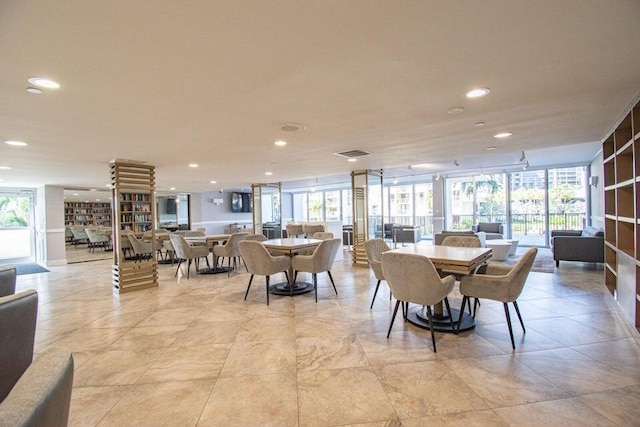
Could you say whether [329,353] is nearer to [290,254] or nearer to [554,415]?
[554,415]

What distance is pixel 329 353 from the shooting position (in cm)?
278

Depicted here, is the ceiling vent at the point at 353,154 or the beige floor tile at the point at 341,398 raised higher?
the ceiling vent at the point at 353,154

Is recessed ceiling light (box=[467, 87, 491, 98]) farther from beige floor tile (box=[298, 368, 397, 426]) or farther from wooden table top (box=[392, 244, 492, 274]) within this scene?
beige floor tile (box=[298, 368, 397, 426])

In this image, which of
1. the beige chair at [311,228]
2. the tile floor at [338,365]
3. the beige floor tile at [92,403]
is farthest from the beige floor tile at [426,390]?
the beige chair at [311,228]

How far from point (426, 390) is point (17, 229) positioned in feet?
42.7

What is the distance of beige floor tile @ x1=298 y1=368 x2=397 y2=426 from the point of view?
192 centimetres

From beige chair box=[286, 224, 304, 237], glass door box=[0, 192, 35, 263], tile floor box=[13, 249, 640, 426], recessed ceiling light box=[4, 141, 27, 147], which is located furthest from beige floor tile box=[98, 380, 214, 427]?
glass door box=[0, 192, 35, 263]

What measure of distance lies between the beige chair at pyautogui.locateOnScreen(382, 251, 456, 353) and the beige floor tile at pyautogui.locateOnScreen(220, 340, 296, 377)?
3.82ft

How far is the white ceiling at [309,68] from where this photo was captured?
151cm

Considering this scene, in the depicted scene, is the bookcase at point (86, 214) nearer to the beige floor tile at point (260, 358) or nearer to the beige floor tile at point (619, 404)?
the beige floor tile at point (260, 358)

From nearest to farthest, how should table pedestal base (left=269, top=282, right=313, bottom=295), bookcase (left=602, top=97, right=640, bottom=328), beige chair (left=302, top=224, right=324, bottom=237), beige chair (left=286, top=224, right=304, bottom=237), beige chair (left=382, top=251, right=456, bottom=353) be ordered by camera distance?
beige chair (left=382, top=251, right=456, bottom=353) < bookcase (left=602, top=97, right=640, bottom=328) < table pedestal base (left=269, top=282, right=313, bottom=295) < beige chair (left=302, top=224, right=324, bottom=237) < beige chair (left=286, top=224, right=304, bottom=237)

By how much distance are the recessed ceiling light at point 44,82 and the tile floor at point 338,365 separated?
2.22m

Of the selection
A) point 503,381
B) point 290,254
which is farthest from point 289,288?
point 503,381

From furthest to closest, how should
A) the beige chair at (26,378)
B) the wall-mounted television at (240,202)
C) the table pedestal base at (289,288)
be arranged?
the wall-mounted television at (240,202)
the table pedestal base at (289,288)
the beige chair at (26,378)
